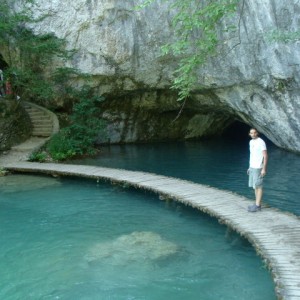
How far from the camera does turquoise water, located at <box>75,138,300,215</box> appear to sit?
12.7 meters

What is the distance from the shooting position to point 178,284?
22.8ft

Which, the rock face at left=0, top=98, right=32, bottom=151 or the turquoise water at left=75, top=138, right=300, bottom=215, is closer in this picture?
the turquoise water at left=75, top=138, right=300, bottom=215

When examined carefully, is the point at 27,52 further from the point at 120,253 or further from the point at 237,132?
the point at 237,132

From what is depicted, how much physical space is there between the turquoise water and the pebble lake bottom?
274cm

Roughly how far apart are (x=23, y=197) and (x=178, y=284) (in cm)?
725

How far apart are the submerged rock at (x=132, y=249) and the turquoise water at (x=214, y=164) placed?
4.11 m

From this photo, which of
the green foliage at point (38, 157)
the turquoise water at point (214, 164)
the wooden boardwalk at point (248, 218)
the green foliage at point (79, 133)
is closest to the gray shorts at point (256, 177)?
the wooden boardwalk at point (248, 218)

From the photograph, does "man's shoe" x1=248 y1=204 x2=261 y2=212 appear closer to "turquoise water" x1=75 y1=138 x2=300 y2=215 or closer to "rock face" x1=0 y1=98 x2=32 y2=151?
"turquoise water" x1=75 y1=138 x2=300 y2=215

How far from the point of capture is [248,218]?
8805 millimetres

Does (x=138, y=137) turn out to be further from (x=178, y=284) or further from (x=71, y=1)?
(x=178, y=284)

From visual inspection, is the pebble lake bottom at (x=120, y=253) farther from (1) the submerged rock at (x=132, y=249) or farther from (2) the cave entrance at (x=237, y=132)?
(2) the cave entrance at (x=237, y=132)

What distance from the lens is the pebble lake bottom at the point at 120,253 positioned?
270 inches

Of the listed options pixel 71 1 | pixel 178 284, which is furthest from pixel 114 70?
pixel 178 284

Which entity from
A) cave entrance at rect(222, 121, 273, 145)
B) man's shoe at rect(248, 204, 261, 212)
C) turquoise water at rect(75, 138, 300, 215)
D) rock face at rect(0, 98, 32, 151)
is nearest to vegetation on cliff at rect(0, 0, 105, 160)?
rock face at rect(0, 98, 32, 151)
